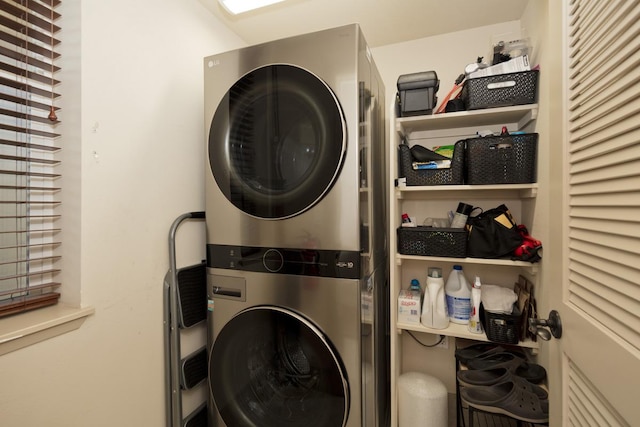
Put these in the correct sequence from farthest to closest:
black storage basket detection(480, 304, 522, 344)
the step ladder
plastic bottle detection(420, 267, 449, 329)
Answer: plastic bottle detection(420, 267, 449, 329) < black storage basket detection(480, 304, 522, 344) < the step ladder

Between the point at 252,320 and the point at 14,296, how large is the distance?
80cm

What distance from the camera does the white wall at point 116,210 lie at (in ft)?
3.12

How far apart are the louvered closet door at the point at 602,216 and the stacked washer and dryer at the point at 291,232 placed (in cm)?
60

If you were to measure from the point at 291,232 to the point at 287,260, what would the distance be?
11cm

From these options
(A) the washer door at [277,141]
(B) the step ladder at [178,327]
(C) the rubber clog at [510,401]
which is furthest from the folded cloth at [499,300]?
(B) the step ladder at [178,327]

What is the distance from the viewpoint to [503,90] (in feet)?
4.50

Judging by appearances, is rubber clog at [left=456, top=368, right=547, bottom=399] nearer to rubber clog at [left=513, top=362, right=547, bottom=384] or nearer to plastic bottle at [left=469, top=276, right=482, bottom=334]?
rubber clog at [left=513, top=362, right=547, bottom=384]

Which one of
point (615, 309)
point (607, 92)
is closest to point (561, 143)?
point (607, 92)

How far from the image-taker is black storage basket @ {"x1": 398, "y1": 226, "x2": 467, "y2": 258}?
4.71 feet

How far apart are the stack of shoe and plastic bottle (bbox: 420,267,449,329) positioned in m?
0.25

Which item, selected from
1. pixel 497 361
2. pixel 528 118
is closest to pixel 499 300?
pixel 497 361

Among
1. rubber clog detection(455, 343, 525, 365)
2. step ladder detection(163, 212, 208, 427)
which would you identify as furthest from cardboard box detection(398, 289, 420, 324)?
step ladder detection(163, 212, 208, 427)

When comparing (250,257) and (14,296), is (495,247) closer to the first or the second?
(250,257)

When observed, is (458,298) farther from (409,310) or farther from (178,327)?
(178,327)
